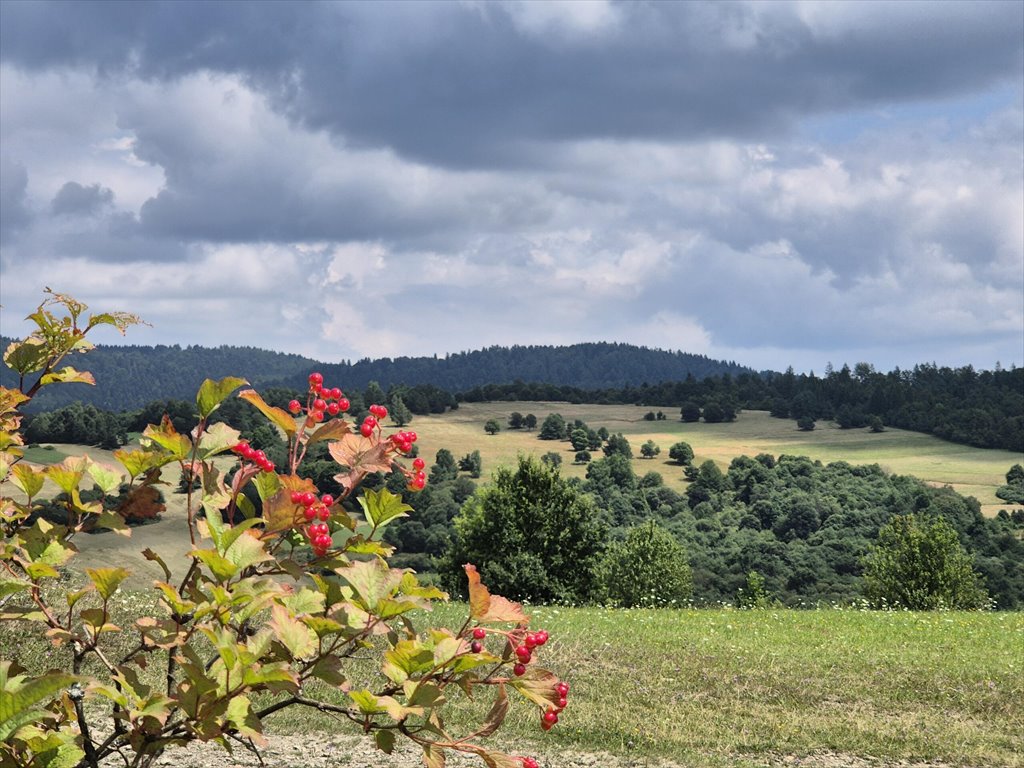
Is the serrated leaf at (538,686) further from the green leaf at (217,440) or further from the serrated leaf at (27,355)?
the serrated leaf at (27,355)

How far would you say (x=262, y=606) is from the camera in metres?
2.50

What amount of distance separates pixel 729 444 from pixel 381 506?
109 meters

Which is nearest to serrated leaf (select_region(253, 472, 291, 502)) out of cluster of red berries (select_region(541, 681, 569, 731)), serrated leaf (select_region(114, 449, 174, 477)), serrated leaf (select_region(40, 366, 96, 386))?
serrated leaf (select_region(114, 449, 174, 477))

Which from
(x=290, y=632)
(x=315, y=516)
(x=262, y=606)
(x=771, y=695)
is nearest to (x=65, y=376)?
(x=315, y=516)

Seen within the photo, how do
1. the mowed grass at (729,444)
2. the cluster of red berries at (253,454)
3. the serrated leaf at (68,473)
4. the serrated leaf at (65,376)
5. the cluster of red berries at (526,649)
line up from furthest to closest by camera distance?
the mowed grass at (729,444) → the serrated leaf at (65,376) → the serrated leaf at (68,473) → the cluster of red berries at (253,454) → the cluster of red berries at (526,649)

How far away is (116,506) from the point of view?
3.33 m

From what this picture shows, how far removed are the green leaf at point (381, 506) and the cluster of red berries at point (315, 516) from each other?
116 millimetres

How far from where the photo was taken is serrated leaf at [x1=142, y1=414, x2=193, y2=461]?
2824mm

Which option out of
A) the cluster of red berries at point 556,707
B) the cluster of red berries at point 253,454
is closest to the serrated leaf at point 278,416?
the cluster of red berries at point 253,454

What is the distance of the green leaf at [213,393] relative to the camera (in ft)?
9.02

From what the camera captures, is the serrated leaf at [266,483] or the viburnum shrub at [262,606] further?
the serrated leaf at [266,483]

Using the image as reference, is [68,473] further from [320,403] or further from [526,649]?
[526,649]

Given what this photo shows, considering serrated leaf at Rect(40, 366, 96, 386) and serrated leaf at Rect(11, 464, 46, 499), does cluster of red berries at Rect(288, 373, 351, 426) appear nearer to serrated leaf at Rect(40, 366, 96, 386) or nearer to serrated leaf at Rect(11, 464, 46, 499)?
serrated leaf at Rect(11, 464, 46, 499)

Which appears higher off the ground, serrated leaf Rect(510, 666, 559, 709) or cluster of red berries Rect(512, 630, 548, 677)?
cluster of red berries Rect(512, 630, 548, 677)
